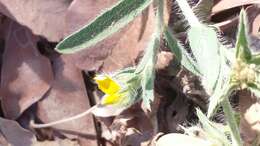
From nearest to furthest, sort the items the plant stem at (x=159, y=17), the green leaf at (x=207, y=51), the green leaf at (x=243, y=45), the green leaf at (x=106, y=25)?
the green leaf at (x=243, y=45) → the green leaf at (x=207, y=51) → the green leaf at (x=106, y=25) → the plant stem at (x=159, y=17)

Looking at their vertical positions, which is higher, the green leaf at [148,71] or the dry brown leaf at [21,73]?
the green leaf at [148,71]

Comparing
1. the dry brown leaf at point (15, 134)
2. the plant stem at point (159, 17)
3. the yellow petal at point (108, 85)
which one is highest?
the plant stem at point (159, 17)

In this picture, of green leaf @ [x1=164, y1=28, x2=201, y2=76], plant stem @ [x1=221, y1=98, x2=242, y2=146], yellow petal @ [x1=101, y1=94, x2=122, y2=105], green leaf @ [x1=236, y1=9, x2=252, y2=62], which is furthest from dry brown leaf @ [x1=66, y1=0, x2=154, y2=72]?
green leaf @ [x1=236, y1=9, x2=252, y2=62]

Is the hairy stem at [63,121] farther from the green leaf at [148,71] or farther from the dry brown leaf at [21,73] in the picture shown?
the green leaf at [148,71]

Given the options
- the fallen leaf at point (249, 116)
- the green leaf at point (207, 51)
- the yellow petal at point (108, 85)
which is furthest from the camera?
the fallen leaf at point (249, 116)

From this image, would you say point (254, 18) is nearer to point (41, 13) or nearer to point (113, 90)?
point (113, 90)

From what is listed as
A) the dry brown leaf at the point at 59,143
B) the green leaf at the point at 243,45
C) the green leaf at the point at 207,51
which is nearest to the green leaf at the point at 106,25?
the green leaf at the point at 207,51

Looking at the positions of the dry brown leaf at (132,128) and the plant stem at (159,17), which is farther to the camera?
the dry brown leaf at (132,128)
